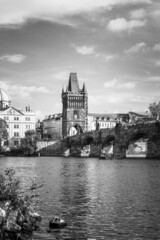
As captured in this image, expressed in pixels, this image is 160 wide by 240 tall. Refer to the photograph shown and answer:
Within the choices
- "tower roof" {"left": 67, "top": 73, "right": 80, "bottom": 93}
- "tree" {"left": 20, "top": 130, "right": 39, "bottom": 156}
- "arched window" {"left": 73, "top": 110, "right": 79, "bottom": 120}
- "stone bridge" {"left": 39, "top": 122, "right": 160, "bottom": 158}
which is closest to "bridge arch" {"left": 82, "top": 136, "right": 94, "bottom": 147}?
"stone bridge" {"left": 39, "top": 122, "right": 160, "bottom": 158}

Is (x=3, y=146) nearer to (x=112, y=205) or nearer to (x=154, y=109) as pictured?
(x=154, y=109)

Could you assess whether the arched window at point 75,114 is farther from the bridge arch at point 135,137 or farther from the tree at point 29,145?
the bridge arch at point 135,137

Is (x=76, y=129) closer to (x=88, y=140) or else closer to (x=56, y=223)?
(x=88, y=140)

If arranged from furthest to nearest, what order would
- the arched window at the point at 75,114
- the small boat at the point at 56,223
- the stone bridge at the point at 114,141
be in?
the arched window at the point at 75,114 → the stone bridge at the point at 114,141 → the small boat at the point at 56,223

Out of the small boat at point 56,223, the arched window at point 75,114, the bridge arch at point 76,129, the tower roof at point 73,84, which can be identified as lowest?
the small boat at point 56,223

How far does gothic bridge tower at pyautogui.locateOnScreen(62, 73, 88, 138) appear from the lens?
181 m

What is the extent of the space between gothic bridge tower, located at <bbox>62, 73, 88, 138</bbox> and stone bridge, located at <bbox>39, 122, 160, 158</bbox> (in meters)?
28.1

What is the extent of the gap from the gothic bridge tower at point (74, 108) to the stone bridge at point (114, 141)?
1106 inches

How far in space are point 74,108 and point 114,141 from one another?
6986 centimetres

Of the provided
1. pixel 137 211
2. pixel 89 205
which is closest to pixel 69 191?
pixel 89 205

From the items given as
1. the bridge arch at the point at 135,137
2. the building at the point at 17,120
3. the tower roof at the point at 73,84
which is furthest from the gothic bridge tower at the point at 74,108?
the bridge arch at the point at 135,137

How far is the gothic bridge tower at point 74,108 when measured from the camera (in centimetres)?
18112

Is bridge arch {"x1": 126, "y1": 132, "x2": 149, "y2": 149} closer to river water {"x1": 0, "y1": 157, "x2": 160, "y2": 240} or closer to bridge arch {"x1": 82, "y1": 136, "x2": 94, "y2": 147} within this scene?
bridge arch {"x1": 82, "y1": 136, "x2": 94, "y2": 147}

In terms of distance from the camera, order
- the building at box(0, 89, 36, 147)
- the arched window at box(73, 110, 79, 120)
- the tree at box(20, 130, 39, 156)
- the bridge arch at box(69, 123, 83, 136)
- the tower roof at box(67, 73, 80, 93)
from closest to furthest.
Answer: the tree at box(20, 130, 39, 156)
the building at box(0, 89, 36, 147)
the bridge arch at box(69, 123, 83, 136)
the arched window at box(73, 110, 79, 120)
the tower roof at box(67, 73, 80, 93)
